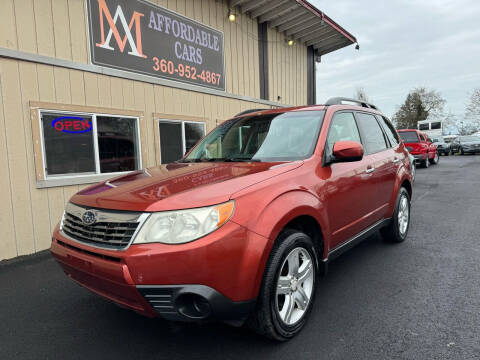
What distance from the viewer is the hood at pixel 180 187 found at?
1.96 meters

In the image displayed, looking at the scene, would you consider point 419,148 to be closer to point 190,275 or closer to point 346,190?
point 346,190

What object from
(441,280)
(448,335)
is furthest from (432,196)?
(448,335)

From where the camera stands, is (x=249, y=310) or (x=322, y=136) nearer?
(x=249, y=310)

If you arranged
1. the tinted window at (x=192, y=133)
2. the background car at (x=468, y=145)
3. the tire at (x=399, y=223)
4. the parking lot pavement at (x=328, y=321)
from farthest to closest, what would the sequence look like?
the background car at (x=468, y=145)
the tinted window at (x=192, y=133)
the tire at (x=399, y=223)
the parking lot pavement at (x=328, y=321)

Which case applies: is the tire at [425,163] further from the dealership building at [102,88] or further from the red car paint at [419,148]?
the dealership building at [102,88]

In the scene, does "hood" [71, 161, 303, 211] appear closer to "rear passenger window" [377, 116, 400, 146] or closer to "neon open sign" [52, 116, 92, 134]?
"rear passenger window" [377, 116, 400, 146]

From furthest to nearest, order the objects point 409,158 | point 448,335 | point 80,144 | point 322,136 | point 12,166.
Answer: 1. point 80,144
2. point 409,158
3. point 12,166
4. point 322,136
5. point 448,335

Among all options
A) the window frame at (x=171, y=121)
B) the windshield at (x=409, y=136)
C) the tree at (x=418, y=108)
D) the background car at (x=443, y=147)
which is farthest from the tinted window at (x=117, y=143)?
the tree at (x=418, y=108)

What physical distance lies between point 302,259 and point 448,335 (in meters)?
1.18

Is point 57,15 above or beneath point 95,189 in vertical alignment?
above

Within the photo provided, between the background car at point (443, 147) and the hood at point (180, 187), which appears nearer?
the hood at point (180, 187)

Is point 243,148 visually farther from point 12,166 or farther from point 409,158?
point 12,166

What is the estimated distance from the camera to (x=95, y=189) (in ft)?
8.40

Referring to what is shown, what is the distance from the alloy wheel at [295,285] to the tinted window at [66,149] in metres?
4.23
